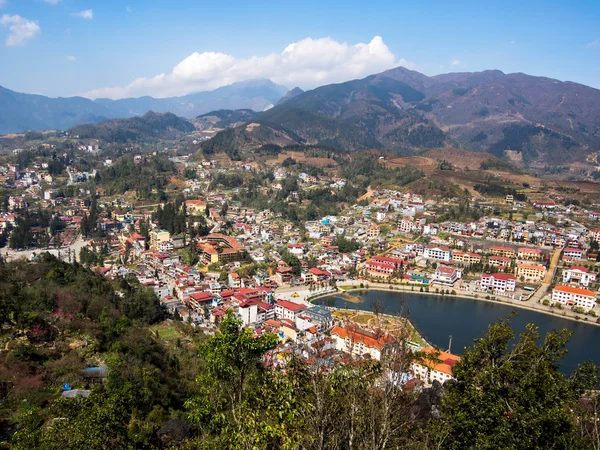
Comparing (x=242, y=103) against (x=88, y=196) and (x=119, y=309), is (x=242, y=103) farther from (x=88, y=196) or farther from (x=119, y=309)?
(x=119, y=309)

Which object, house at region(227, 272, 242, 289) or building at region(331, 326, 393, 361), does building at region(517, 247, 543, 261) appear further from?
house at region(227, 272, 242, 289)

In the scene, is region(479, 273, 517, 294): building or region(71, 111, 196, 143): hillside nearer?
region(479, 273, 517, 294): building

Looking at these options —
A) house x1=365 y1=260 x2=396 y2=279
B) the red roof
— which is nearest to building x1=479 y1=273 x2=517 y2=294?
house x1=365 y1=260 x2=396 y2=279

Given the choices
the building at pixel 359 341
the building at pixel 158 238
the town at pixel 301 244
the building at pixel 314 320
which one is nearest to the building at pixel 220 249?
the town at pixel 301 244

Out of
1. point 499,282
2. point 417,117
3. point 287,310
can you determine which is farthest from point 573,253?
point 417,117

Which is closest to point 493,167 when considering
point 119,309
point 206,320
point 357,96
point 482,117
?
point 206,320

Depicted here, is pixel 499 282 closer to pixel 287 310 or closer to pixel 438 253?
pixel 438 253
